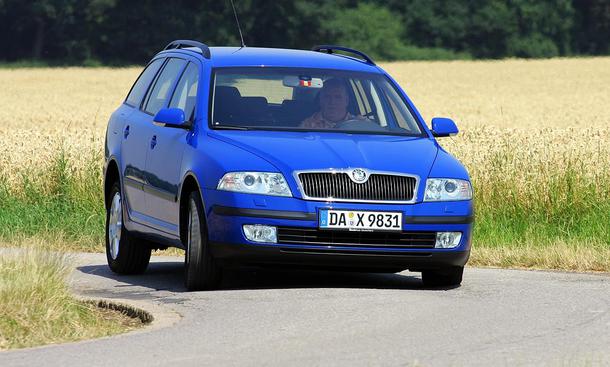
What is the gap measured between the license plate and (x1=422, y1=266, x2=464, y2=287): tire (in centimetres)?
75

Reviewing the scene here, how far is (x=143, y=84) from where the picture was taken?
1305 cm

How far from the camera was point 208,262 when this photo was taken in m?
10.4

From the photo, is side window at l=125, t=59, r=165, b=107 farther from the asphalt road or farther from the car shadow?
the asphalt road

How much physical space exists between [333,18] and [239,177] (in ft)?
286

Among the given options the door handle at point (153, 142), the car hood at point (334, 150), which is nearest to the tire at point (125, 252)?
the door handle at point (153, 142)

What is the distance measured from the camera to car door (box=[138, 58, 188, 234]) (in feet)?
36.5

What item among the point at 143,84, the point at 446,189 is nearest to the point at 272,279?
the point at 446,189

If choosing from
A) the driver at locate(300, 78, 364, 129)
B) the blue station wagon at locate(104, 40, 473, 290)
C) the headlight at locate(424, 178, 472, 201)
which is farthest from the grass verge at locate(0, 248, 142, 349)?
the driver at locate(300, 78, 364, 129)

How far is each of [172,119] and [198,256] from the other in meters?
1.07

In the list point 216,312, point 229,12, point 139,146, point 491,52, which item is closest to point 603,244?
point 139,146

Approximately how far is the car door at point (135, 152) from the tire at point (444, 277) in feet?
6.99

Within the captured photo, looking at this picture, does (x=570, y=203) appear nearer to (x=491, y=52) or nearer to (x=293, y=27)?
(x=293, y=27)

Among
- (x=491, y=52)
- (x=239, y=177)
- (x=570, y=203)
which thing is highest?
(x=239, y=177)

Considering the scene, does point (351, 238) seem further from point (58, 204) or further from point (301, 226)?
point (58, 204)
